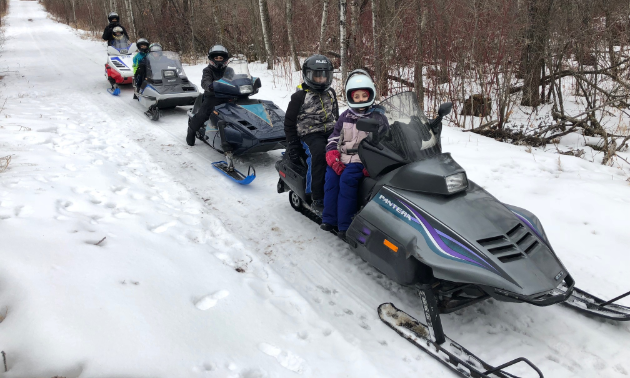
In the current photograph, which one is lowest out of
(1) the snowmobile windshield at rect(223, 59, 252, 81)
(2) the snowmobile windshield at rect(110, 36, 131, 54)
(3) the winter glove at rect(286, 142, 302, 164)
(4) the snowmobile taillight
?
(3) the winter glove at rect(286, 142, 302, 164)

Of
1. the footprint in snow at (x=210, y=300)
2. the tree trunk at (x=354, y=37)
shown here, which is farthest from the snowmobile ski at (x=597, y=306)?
the tree trunk at (x=354, y=37)

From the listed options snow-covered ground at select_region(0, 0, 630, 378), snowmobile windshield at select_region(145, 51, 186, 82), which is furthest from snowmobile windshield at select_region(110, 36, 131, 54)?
snow-covered ground at select_region(0, 0, 630, 378)

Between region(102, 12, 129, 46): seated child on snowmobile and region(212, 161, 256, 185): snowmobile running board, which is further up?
region(102, 12, 129, 46): seated child on snowmobile

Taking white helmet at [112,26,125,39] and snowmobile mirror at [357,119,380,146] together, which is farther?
white helmet at [112,26,125,39]

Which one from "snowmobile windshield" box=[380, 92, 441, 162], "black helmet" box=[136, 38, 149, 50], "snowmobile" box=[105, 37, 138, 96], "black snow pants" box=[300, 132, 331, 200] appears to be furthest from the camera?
"snowmobile" box=[105, 37, 138, 96]

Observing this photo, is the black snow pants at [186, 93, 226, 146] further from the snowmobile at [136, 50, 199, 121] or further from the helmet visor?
the helmet visor

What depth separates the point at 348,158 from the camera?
Answer: 3730 millimetres

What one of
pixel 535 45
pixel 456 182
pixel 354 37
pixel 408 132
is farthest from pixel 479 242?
pixel 354 37

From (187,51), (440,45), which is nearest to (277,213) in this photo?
(440,45)

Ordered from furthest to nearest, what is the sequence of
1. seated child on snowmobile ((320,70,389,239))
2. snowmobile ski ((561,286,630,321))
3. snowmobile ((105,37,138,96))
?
snowmobile ((105,37,138,96))
seated child on snowmobile ((320,70,389,239))
snowmobile ski ((561,286,630,321))

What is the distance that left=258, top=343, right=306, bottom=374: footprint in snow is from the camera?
2.62 meters

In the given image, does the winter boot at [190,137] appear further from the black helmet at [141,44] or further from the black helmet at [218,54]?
the black helmet at [141,44]

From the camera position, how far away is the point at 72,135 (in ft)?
22.7

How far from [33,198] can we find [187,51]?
1471cm
